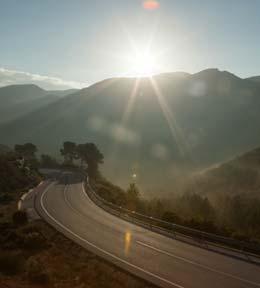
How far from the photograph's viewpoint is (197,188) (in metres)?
77.5

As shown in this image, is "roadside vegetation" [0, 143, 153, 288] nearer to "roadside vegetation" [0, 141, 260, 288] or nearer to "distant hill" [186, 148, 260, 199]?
"roadside vegetation" [0, 141, 260, 288]

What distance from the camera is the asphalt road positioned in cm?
1812

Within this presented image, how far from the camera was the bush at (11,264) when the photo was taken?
59.1 feet

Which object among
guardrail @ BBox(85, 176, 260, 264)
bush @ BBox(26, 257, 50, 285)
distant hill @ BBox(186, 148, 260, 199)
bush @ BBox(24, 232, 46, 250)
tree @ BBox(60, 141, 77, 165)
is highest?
tree @ BBox(60, 141, 77, 165)

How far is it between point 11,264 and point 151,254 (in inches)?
311

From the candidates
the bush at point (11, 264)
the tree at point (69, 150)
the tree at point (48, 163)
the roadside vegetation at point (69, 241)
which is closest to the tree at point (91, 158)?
the tree at point (69, 150)

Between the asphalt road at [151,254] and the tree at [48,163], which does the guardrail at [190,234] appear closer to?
the asphalt road at [151,254]

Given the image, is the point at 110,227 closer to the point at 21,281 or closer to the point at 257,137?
the point at 21,281

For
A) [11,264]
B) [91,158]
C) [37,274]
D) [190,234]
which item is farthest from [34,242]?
[91,158]

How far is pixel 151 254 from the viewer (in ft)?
75.9

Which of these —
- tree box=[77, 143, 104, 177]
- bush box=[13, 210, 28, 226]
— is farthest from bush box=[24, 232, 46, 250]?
tree box=[77, 143, 104, 177]

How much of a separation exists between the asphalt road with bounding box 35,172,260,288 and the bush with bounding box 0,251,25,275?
4.84 m

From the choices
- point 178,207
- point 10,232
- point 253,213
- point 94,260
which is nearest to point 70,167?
point 178,207

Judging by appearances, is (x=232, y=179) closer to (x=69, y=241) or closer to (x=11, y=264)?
(x=69, y=241)
